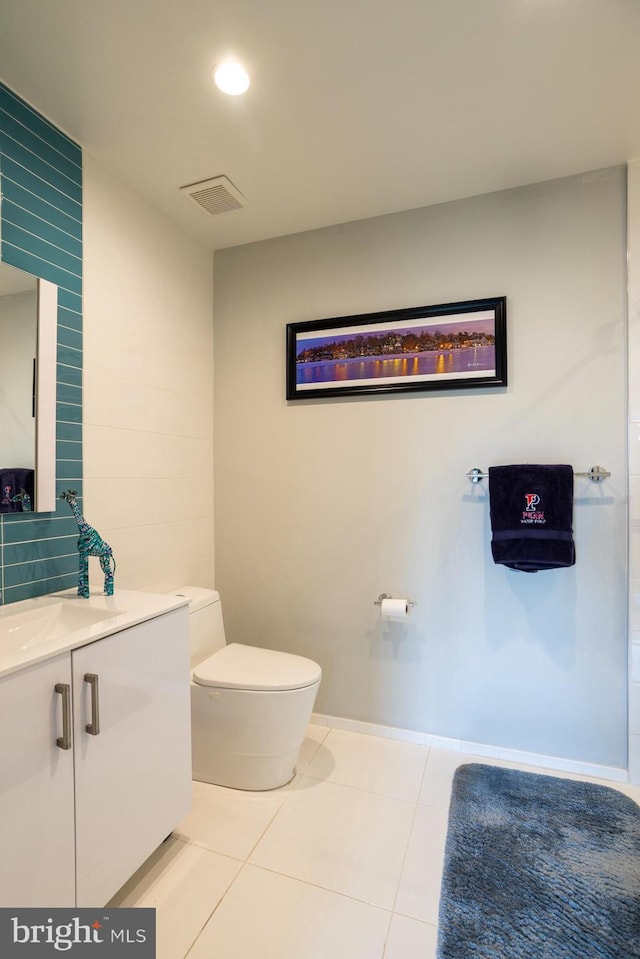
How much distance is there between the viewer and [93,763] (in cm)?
115

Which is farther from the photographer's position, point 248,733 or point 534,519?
point 534,519

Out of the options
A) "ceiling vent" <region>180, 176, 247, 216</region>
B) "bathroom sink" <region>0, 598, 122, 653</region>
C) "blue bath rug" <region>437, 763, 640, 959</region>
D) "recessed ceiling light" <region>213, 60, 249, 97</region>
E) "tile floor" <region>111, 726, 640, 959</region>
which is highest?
"recessed ceiling light" <region>213, 60, 249, 97</region>

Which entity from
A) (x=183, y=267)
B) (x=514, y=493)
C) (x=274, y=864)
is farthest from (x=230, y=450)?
(x=274, y=864)

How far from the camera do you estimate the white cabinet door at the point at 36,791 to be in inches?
37.5

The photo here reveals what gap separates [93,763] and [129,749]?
0.12 m

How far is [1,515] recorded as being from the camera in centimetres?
A: 140

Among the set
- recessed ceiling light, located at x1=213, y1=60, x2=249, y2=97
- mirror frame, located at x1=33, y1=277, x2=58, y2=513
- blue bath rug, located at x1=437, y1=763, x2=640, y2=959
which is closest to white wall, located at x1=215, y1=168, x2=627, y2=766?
blue bath rug, located at x1=437, y1=763, x2=640, y2=959

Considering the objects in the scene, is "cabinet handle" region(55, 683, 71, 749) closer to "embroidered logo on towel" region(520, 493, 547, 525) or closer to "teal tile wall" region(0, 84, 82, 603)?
"teal tile wall" region(0, 84, 82, 603)

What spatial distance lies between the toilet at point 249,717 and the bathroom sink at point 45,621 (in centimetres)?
53

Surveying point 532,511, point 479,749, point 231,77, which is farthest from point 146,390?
point 479,749

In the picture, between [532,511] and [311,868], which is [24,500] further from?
[532,511]

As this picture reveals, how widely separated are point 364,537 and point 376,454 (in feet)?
1.29

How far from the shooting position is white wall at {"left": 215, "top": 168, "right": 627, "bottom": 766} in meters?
1.83

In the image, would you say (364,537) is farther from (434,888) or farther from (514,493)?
(434,888)
